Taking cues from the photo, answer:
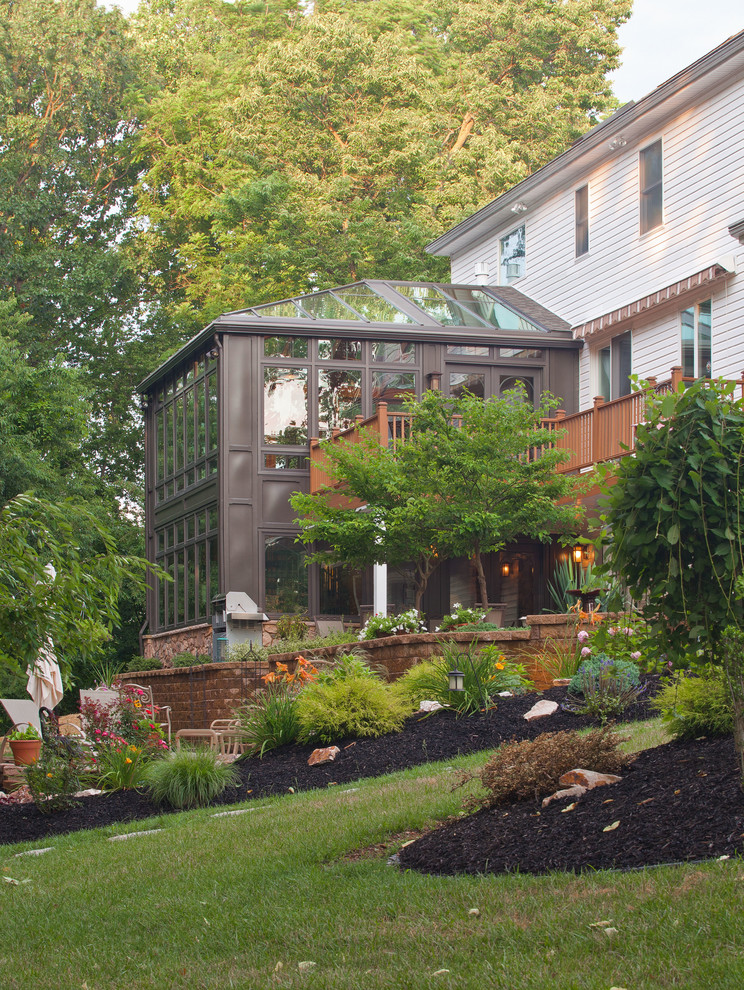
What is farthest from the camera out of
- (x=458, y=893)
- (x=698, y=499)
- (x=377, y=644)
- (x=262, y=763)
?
(x=377, y=644)

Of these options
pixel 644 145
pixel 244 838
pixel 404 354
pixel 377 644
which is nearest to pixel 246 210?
pixel 404 354

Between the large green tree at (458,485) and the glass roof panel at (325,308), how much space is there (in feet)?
17.0

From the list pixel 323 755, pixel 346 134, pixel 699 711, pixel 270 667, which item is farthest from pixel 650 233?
pixel 346 134

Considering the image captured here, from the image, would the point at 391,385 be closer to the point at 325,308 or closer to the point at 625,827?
the point at 325,308

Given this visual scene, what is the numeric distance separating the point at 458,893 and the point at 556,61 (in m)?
32.7

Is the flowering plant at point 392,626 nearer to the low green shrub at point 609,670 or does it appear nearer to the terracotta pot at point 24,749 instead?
the low green shrub at point 609,670

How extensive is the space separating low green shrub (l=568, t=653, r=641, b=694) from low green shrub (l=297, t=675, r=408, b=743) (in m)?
1.70

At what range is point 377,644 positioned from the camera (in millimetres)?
13023

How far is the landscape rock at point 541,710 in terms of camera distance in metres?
10.0

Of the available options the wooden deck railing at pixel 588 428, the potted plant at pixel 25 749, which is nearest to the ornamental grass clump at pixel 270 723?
the potted plant at pixel 25 749

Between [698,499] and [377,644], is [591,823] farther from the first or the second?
[377,644]

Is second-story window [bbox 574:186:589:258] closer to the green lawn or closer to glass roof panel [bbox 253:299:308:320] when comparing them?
glass roof panel [bbox 253:299:308:320]

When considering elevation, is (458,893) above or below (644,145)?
below

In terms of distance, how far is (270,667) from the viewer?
15.2 metres
